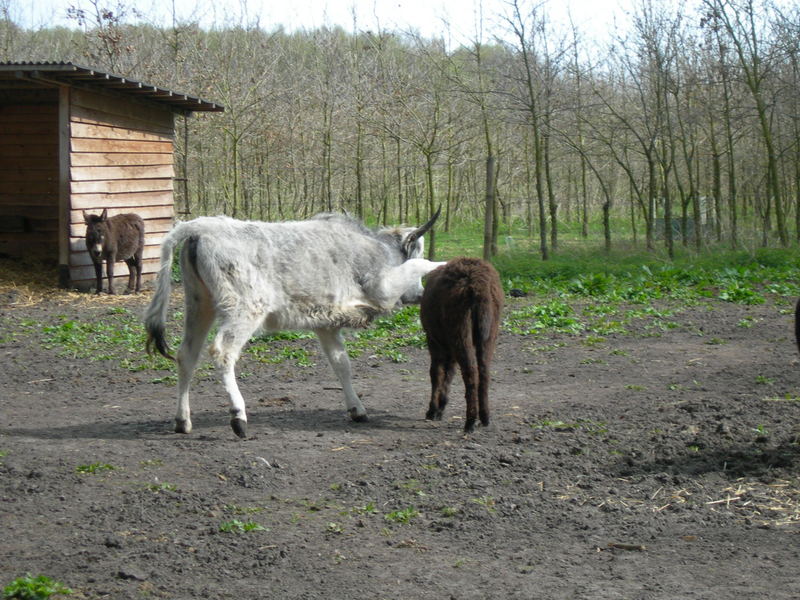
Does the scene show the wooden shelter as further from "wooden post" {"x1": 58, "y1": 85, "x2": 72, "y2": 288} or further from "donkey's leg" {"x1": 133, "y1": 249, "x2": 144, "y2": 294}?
"donkey's leg" {"x1": 133, "y1": 249, "x2": 144, "y2": 294}

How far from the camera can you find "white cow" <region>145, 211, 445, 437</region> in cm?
660

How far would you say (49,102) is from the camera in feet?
56.5

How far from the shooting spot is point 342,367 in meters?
7.20

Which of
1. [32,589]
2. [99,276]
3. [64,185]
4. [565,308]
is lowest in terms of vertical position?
[32,589]

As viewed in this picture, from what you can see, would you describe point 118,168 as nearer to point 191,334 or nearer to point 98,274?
point 98,274

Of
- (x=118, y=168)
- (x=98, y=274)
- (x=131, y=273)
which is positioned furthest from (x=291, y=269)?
(x=118, y=168)

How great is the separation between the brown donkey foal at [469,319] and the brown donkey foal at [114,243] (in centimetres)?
952

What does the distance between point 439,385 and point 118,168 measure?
444 inches

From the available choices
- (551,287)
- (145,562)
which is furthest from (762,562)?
(551,287)

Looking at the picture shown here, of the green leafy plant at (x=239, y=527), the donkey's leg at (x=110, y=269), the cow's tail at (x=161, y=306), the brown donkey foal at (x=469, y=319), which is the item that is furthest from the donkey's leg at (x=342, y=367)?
the donkey's leg at (x=110, y=269)

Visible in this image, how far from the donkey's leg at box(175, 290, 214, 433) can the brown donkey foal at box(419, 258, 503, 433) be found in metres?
1.73

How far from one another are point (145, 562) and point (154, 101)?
14.4 meters

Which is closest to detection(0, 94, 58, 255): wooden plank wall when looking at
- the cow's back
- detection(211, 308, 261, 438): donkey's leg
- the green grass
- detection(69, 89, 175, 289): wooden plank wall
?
detection(69, 89, 175, 289): wooden plank wall

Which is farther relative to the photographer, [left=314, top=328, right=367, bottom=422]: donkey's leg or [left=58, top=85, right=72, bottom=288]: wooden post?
[left=58, top=85, right=72, bottom=288]: wooden post
